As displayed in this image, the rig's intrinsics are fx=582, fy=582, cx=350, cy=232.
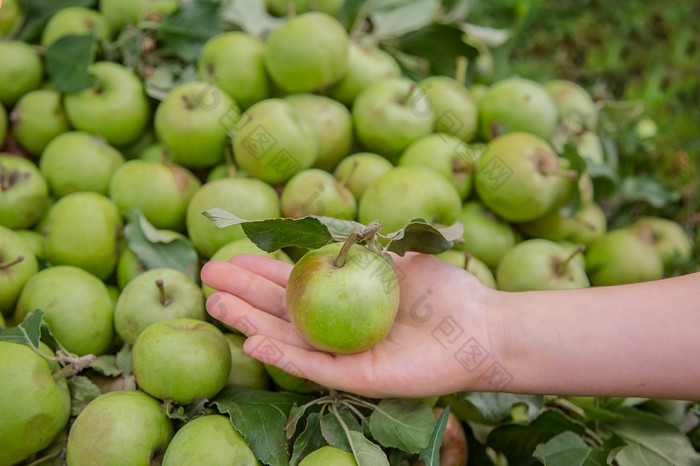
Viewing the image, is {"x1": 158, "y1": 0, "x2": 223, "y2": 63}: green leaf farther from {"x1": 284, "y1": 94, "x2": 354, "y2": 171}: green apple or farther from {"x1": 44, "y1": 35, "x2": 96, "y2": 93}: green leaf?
{"x1": 284, "y1": 94, "x2": 354, "y2": 171}: green apple

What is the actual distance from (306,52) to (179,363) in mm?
948

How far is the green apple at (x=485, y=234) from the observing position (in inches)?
62.2

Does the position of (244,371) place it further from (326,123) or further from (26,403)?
(326,123)

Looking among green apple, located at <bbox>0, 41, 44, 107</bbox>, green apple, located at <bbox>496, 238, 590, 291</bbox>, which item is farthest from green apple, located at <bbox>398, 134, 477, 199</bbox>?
green apple, located at <bbox>0, 41, 44, 107</bbox>

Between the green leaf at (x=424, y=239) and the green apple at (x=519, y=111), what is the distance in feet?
2.50

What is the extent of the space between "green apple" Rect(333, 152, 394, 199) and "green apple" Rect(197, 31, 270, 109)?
0.38 meters

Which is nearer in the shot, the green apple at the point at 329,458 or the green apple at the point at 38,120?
the green apple at the point at 329,458

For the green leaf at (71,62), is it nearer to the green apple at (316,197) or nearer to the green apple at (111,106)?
the green apple at (111,106)

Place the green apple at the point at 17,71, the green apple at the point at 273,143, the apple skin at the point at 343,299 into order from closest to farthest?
the apple skin at the point at 343,299, the green apple at the point at 273,143, the green apple at the point at 17,71

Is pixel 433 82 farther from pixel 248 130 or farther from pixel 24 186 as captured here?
pixel 24 186

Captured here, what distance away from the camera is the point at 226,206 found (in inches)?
56.2

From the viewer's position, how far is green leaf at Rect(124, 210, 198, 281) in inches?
56.3

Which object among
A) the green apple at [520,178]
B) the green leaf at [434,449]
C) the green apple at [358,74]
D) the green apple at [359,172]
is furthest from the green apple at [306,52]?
the green leaf at [434,449]

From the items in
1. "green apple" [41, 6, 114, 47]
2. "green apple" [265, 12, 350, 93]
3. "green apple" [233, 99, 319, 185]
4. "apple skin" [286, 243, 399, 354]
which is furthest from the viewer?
"green apple" [41, 6, 114, 47]
